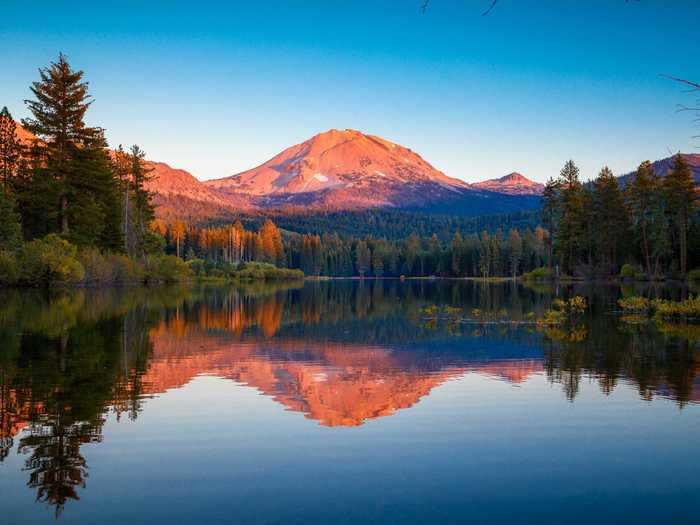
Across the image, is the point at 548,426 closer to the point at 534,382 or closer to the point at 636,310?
the point at 534,382

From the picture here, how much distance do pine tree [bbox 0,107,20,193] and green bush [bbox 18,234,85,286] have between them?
9934 millimetres

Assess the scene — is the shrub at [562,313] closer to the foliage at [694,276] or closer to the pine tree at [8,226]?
the foliage at [694,276]

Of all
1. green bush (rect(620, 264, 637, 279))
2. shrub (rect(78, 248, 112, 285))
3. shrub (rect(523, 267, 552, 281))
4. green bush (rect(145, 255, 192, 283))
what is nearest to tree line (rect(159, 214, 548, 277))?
green bush (rect(145, 255, 192, 283))

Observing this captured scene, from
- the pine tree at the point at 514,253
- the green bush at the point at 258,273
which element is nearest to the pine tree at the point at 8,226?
the green bush at the point at 258,273

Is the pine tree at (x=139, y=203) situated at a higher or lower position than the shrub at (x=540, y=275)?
higher

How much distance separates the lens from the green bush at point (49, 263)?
52344mm

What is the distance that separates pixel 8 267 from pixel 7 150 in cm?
1473

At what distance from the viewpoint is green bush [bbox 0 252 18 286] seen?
50.7 m

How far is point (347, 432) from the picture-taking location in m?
9.89

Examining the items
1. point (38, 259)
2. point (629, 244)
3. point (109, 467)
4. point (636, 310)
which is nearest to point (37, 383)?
point (109, 467)

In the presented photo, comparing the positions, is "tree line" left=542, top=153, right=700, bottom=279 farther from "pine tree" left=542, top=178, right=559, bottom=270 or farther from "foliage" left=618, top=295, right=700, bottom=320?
"foliage" left=618, top=295, right=700, bottom=320

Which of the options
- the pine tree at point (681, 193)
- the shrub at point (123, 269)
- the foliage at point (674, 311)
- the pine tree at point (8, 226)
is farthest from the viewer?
the pine tree at point (681, 193)

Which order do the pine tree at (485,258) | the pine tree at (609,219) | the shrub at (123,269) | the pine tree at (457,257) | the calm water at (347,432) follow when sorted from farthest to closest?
the pine tree at (457,257), the pine tree at (485,258), the pine tree at (609,219), the shrub at (123,269), the calm water at (347,432)

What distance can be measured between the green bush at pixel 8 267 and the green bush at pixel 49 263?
2.17 ft
